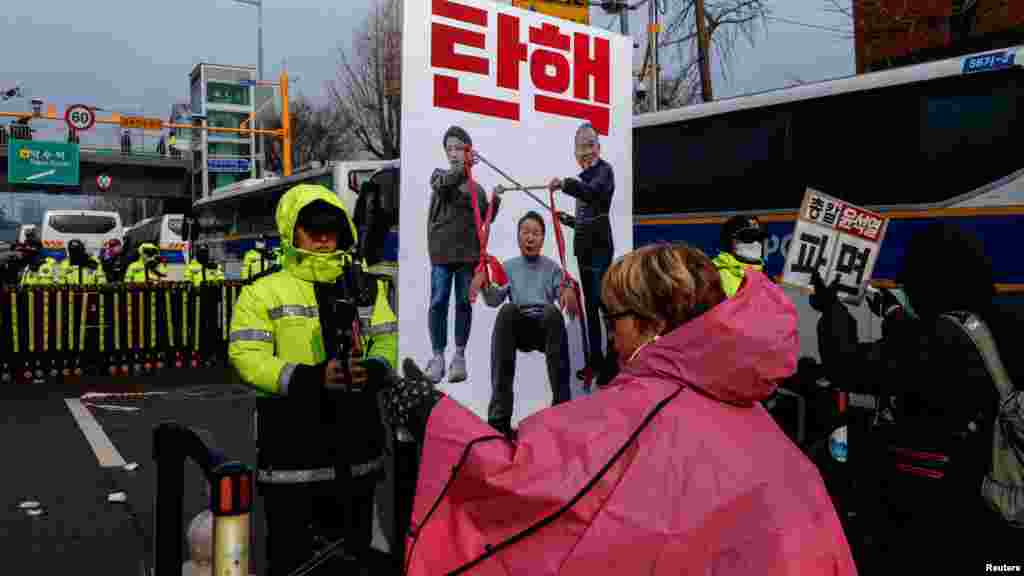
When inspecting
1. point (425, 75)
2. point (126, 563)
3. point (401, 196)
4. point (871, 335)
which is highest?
point (425, 75)

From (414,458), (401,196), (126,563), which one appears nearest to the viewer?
(414,458)

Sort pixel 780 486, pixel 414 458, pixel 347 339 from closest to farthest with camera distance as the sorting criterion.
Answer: pixel 780 486, pixel 414 458, pixel 347 339

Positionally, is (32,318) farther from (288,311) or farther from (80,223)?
(80,223)

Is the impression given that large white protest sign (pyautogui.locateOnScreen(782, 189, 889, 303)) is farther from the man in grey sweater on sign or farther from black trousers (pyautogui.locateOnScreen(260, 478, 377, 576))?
black trousers (pyautogui.locateOnScreen(260, 478, 377, 576))

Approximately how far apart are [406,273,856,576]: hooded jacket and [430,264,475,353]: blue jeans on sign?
1.97m

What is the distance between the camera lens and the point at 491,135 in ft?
12.9

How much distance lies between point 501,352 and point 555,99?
4.04 ft

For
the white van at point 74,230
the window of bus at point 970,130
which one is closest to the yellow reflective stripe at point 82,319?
the window of bus at point 970,130

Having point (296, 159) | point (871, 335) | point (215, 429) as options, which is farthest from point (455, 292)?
point (296, 159)

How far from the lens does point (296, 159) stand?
1818 inches

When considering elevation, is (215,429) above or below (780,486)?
below

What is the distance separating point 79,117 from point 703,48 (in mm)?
21229

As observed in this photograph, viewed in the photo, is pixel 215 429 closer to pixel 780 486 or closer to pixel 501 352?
pixel 501 352

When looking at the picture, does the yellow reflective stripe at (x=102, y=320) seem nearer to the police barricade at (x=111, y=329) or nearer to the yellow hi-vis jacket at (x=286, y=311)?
the police barricade at (x=111, y=329)
